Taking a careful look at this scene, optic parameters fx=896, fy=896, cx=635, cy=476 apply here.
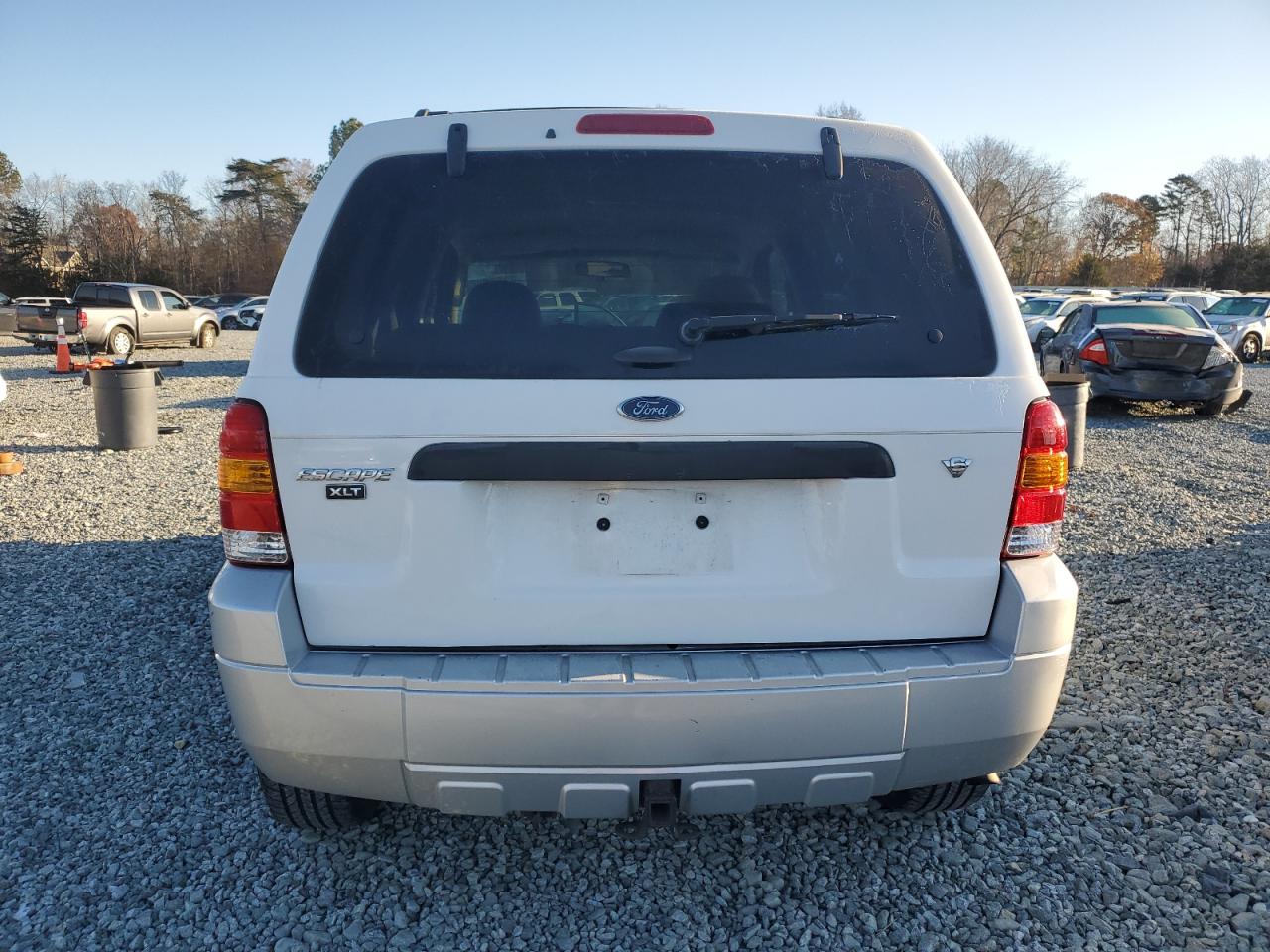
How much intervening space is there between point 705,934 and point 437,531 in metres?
1.32

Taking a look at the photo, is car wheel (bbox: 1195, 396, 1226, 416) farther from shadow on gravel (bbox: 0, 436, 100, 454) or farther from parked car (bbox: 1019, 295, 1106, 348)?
parked car (bbox: 1019, 295, 1106, 348)

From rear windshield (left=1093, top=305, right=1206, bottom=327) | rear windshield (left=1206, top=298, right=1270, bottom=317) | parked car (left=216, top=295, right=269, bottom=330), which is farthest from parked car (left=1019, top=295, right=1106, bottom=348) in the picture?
parked car (left=216, top=295, right=269, bottom=330)

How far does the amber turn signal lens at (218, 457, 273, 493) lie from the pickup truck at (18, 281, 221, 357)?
2395 cm

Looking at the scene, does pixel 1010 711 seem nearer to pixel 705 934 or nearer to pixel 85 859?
pixel 705 934

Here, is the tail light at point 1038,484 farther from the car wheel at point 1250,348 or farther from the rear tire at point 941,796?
the car wheel at point 1250,348

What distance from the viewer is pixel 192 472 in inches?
340

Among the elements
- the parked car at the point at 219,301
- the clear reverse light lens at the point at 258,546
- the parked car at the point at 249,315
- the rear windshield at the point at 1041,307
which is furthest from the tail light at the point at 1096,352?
the parked car at the point at 219,301

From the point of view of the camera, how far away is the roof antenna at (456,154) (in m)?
2.22

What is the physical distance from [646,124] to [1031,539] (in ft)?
4.73

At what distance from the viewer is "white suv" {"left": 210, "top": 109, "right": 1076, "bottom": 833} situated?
2072 mm

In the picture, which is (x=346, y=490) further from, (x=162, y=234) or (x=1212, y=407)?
(x=162, y=234)

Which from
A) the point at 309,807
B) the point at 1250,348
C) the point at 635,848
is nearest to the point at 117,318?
the point at 309,807

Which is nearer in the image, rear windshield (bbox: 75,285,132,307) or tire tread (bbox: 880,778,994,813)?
tire tread (bbox: 880,778,994,813)

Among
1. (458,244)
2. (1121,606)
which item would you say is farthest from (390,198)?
(1121,606)
